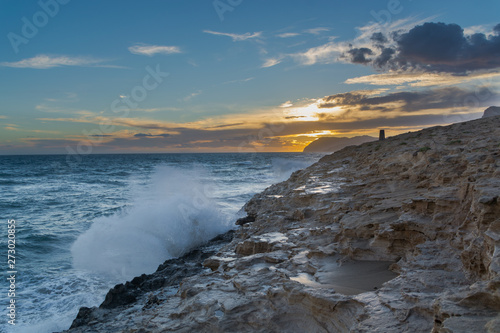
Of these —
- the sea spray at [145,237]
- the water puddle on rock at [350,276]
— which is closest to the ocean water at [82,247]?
Answer: the sea spray at [145,237]

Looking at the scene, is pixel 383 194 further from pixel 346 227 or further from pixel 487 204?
pixel 487 204

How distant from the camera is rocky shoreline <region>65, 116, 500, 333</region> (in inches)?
129

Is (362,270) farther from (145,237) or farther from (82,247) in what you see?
(82,247)

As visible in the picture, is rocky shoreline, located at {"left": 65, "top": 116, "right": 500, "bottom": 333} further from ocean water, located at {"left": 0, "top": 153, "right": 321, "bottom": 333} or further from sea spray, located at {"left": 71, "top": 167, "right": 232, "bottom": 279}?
sea spray, located at {"left": 71, "top": 167, "right": 232, "bottom": 279}

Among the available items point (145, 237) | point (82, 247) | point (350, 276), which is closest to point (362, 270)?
point (350, 276)

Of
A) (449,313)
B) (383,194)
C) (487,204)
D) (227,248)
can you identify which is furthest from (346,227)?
(449,313)

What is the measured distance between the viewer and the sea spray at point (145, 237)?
9492 mm

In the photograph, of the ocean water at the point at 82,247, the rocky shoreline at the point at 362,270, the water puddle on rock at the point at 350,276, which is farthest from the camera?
the ocean water at the point at 82,247

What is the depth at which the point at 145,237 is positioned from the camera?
11266 mm

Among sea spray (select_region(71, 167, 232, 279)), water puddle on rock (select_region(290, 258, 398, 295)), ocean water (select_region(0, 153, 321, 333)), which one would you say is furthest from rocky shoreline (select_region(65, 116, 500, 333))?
sea spray (select_region(71, 167, 232, 279))

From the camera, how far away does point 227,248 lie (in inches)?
319

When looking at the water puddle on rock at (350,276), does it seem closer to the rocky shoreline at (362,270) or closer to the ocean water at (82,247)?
the rocky shoreline at (362,270)

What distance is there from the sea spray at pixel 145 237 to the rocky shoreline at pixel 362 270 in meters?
1.76

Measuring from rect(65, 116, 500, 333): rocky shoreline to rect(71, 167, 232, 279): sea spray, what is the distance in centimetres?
176
